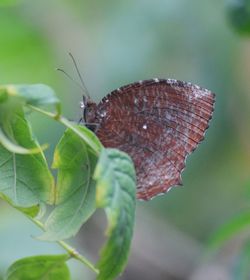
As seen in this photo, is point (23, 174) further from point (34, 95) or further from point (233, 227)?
point (233, 227)

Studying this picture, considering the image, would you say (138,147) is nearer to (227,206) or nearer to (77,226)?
(77,226)

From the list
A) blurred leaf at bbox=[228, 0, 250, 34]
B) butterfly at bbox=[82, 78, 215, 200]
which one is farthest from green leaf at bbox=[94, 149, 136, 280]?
blurred leaf at bbox=[228, 0, 250, 34]

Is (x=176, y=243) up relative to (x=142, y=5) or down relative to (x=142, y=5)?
down

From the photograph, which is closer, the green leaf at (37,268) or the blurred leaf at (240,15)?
the green leaf at (37,268)

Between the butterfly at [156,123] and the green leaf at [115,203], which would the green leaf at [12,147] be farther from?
the butterfly at [156,123]

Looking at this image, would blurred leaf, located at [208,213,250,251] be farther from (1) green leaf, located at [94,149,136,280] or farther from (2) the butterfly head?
(1) green leaf, located at [94,149,136,280]

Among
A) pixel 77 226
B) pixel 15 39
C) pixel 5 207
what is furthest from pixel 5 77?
pixel 77 226

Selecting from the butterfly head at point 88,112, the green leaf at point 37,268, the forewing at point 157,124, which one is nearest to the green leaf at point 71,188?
the green leaf at point 37,268

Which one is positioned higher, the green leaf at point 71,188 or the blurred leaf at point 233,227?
the green leaf at point 71,188
